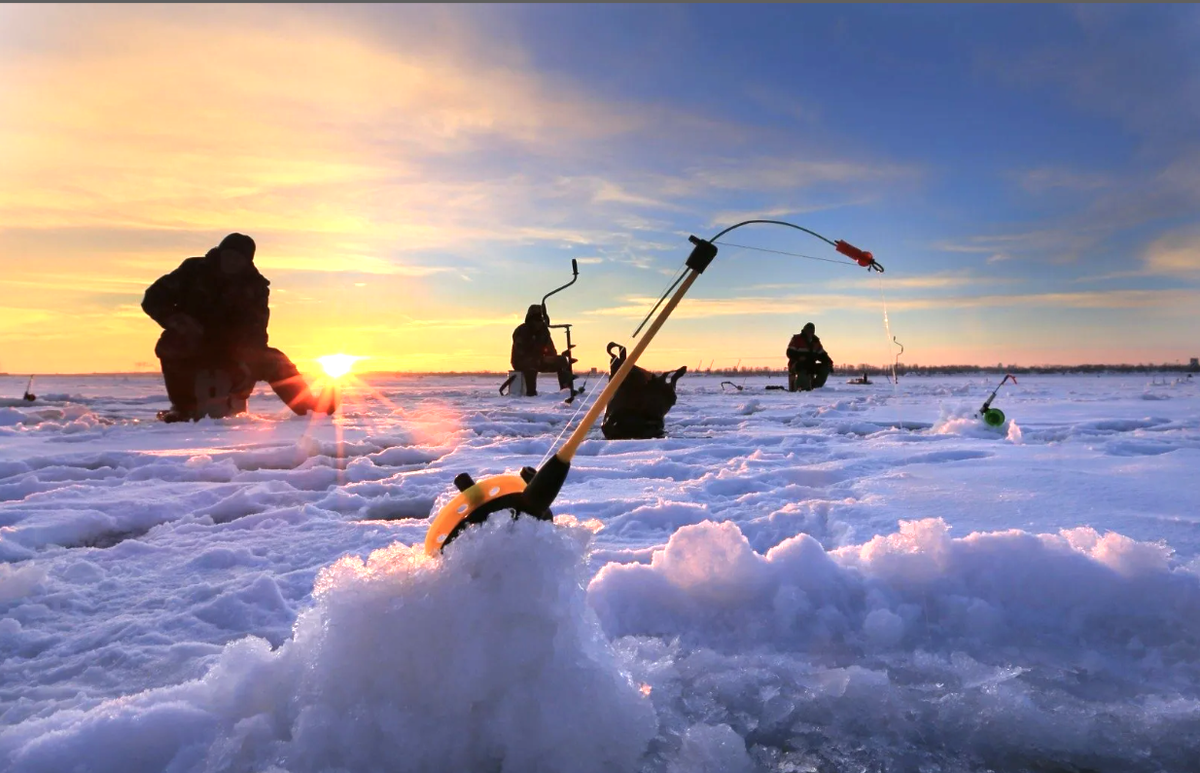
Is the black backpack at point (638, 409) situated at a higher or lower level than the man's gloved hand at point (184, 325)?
lower

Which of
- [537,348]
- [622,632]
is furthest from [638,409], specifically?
[537,348]

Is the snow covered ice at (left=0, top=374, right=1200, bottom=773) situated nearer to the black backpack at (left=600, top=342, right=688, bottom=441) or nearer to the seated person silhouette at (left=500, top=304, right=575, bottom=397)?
the black backpack at (left=600, top=342, right=688, bottom=441)

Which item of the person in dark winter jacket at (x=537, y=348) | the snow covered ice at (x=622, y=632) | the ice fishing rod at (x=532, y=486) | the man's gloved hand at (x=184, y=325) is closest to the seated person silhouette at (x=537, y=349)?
the person in dark winter jacket at (x=537, y=348)

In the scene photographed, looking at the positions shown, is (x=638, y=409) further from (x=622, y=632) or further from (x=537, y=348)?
(x=537, y=348)

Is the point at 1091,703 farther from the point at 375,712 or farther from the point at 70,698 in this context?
the point at 70,698

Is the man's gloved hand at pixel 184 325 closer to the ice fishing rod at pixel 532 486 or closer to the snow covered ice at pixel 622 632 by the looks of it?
the snow covered ice at pixel 622 632

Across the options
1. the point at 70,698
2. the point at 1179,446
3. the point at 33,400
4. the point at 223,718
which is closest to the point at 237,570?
the point at 70,698

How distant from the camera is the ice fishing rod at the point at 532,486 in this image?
191cm

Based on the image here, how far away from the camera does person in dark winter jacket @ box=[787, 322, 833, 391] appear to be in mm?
21172

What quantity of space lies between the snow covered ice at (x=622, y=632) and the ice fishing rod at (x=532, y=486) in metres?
0.10

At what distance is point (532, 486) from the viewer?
6.36ft

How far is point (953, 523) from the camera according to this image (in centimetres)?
374

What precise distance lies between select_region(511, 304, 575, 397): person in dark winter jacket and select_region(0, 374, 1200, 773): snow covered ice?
13.7m

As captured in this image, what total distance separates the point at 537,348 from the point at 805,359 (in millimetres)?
8648
